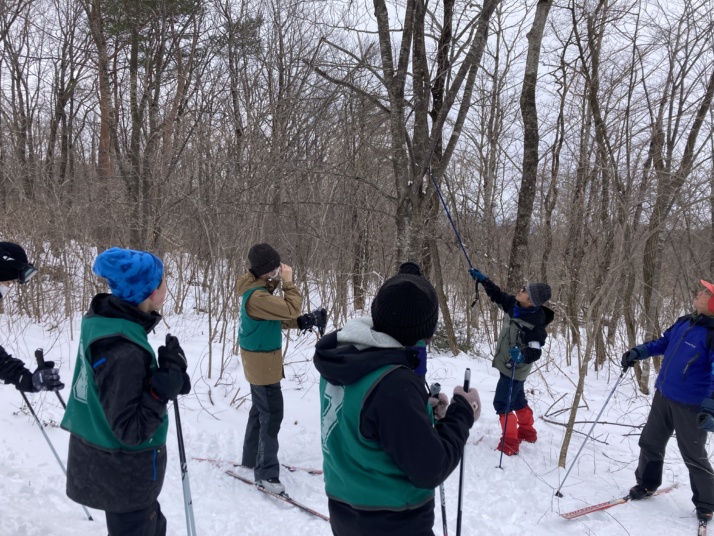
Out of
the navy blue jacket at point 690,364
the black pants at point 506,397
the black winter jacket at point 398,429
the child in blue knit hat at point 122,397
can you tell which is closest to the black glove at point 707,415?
the navy blue jacket at point 690,364

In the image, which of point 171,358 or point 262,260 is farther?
point 262,260

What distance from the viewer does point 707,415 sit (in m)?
3.22

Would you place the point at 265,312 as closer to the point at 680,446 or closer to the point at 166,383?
the point at 166,383

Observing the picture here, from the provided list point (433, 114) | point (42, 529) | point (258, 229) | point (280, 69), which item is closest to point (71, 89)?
point (280, 69)

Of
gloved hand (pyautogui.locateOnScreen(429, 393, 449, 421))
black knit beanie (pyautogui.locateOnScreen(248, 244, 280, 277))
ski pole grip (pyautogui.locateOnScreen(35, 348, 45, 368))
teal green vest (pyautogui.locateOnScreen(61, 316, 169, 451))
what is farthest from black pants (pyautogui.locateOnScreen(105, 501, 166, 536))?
black knit beanie (pyautogui.locateOnScreen(248, 244, 280, 277))

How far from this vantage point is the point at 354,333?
6.02ft

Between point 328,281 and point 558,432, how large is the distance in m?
4.92

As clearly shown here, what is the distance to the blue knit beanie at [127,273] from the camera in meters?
2.11

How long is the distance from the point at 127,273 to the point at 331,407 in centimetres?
110

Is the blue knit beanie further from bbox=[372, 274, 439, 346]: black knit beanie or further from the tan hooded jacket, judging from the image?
the tan hooded jacket

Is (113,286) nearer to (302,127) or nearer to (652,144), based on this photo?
(302,127)

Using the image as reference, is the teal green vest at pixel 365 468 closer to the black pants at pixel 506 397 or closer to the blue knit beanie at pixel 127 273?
the blue knit beanie at pixel 127 273

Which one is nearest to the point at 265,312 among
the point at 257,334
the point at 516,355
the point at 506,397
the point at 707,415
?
the point at 257,334

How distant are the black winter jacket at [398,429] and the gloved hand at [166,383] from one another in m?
0.67
